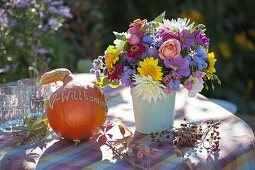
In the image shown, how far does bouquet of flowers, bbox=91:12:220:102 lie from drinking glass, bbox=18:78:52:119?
13.5 inches

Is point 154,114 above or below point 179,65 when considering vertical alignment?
below

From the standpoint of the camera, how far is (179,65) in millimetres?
1863

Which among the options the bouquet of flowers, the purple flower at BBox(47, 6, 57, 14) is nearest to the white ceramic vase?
the bouquet of flowers

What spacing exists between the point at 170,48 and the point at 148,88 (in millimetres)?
170

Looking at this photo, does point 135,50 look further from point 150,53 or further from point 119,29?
point 119,29

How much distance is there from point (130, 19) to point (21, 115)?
11.1 feet

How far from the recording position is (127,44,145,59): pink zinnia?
1882mm

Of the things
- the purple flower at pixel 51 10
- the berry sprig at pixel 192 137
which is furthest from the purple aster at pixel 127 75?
the purple flower at pixel 51 10

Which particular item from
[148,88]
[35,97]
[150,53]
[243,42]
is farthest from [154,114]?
[243,42]

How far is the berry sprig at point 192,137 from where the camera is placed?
188 cm

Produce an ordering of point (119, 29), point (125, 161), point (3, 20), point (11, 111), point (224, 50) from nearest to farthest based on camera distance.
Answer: point (125, 161), point (11, 111), point (3, 20), point (224, 50), point (119, 29)

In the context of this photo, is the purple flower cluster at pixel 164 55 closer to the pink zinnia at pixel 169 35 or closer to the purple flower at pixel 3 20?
the pink zinnia at pixel 169 35

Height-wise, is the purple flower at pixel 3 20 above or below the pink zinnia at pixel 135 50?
above

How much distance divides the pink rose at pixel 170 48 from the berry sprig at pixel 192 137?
280 mm
